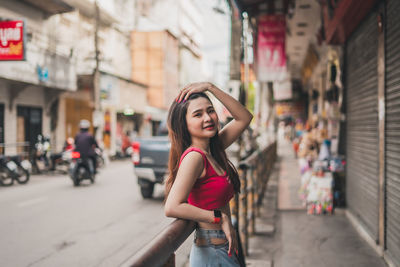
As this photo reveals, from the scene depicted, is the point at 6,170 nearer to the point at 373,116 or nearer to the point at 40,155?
the point at 40,155

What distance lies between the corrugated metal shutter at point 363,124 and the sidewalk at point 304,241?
1.04 feet

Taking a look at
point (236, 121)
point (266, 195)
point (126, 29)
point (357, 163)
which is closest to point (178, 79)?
point (126, 29)

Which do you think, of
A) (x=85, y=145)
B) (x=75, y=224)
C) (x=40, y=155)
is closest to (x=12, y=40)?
(x=85, y=145)

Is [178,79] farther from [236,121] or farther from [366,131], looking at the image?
[236,121]

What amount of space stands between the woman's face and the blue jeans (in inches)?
21.4

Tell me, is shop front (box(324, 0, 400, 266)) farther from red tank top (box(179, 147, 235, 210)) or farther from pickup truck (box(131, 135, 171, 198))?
pickup truck (box(131, 135, 171, 198))

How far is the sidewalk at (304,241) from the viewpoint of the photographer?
4582mm

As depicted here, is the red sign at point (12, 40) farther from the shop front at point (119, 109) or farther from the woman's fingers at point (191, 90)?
the woman's fingers at point (191, 90)

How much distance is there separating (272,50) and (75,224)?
5.73m

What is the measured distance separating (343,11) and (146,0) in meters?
42.7

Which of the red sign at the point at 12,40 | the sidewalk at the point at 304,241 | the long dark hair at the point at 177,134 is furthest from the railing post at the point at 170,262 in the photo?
the red sign at the point at 12,40

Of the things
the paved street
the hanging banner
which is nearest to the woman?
the paved street

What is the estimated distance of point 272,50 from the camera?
9.03m

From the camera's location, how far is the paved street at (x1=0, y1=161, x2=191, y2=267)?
5.08 m
